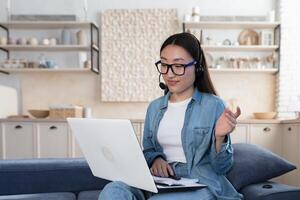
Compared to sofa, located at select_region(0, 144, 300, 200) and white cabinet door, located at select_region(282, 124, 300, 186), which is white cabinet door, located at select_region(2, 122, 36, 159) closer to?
sofa, located at select_region(0, 144, 300, 200)

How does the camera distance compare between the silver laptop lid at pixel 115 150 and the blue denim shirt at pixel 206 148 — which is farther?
the blue denim shirt at pixel 206 148

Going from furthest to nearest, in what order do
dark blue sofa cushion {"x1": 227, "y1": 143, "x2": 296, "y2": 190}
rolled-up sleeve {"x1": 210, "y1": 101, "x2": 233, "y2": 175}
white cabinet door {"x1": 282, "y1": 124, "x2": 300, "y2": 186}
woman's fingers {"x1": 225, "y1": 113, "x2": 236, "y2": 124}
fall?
white cabinet door {"x1": 282, "y1": 124, "x2": 300, "y2": 186}, dark blue sofa cushion {"x1": 227, "y1": 143, "x2": 296, "y2": 190}, rolled-up sleeve {"x1": 210, "y1": 101, "x2": 233, "y2": 175}, woman's fingers {"x1": 225, "y1": 113, "x2": 236, "y2": 124}

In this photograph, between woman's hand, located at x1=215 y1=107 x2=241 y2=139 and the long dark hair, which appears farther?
the long dark hair

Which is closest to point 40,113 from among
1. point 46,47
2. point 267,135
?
point 46,47

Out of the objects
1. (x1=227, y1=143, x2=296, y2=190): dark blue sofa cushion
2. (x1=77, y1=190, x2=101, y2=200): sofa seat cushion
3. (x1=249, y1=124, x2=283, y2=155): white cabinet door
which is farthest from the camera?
(x1=249, y1=124, x2=283, y2=155): white cabinet door

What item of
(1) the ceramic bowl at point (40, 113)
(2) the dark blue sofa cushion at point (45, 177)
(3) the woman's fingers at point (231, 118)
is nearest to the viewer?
(3) the woman's fingers at point (231, 118)

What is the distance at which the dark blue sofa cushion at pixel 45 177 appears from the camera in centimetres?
189

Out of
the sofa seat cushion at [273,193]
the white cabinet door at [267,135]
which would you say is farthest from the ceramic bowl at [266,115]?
the sofa seat cushion at [273,193]

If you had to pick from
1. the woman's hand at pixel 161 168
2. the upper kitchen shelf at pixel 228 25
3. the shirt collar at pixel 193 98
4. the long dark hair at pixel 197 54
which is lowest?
the woman's hand at pixel 161 168

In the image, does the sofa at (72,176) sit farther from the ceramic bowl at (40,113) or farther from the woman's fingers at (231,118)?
the ceramic bowl at (40,113)

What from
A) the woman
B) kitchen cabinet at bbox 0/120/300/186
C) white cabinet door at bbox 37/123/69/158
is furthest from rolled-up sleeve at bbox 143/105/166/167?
white cabinet door at bbox 37/123/69/158

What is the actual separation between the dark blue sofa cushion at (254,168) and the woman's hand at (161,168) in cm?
36

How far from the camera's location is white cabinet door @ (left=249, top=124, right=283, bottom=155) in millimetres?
3703

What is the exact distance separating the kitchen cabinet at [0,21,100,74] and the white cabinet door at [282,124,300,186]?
2.28 meters
